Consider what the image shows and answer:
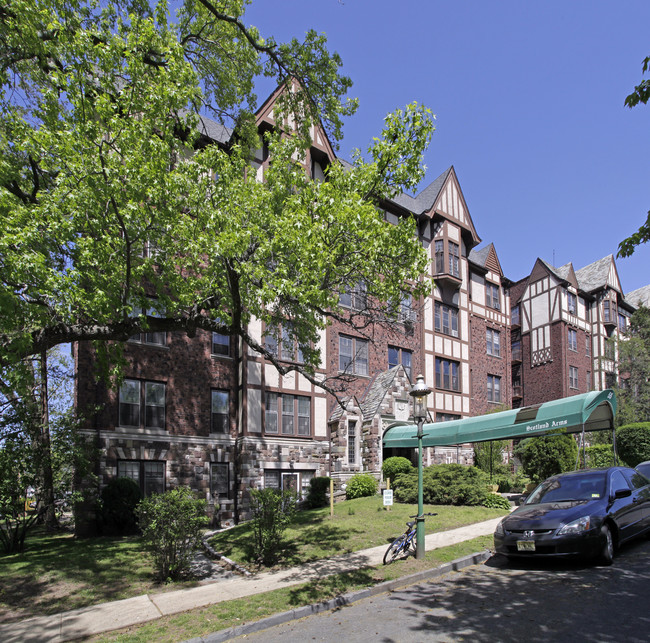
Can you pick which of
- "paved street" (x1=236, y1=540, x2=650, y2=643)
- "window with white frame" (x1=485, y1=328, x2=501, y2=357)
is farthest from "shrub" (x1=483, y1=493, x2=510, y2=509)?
"window with white frame" (x1=485, y1=328, x2=501, y2=357)

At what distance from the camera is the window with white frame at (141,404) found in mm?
17625

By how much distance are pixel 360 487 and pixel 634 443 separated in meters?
13.2

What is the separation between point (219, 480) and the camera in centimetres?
1922

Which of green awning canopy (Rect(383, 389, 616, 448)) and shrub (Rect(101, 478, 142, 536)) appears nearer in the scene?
green awning canopy (Rect(383, 389, 616, 448))

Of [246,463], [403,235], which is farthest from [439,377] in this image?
[403,235]

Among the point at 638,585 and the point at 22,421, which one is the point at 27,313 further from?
the point at 638,585

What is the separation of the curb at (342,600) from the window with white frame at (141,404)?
12078mm

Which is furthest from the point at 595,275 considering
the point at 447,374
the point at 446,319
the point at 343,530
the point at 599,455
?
the point at 343,530

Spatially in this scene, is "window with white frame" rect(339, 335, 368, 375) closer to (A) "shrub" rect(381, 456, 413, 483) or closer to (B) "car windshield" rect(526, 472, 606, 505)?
(A) "shrub" rect(381, 456, 413, 483)

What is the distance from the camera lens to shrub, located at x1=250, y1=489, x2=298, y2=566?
10250mm

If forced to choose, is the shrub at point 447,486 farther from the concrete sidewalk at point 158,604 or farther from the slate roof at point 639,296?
the slate roof at point 639,296

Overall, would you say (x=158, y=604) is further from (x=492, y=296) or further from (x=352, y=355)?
(x=492, y=296)

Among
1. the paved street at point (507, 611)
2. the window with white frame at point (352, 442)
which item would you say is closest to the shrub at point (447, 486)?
the window with white frame at point (352, 442)

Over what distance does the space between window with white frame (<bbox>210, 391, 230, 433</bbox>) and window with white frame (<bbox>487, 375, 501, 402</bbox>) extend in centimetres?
1731
